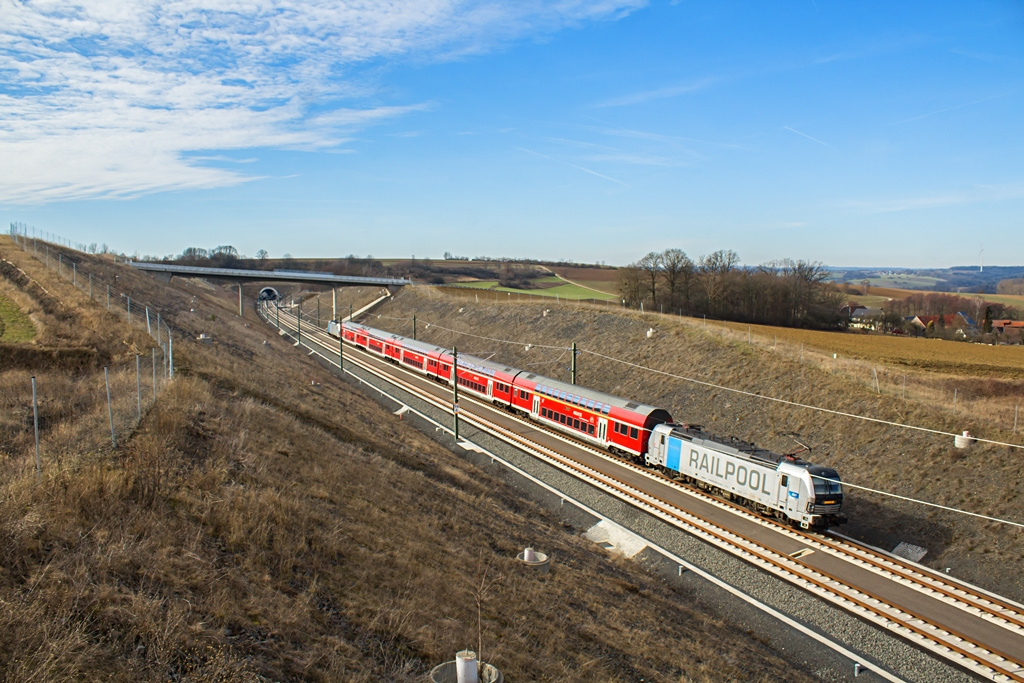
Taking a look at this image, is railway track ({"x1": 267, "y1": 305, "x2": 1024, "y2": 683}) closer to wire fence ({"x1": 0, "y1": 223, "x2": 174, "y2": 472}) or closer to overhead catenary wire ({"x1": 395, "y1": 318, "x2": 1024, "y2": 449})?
overhead catenary wire ({"x1": 395, "y1": 318, "x2": 1024, "y2": 449})

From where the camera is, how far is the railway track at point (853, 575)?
1658 centimetres

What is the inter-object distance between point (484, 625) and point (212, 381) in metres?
18.0

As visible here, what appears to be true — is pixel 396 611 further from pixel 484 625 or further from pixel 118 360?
pixel 118 360

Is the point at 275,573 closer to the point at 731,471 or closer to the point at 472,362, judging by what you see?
the point at 731,471

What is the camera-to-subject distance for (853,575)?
66.4ft

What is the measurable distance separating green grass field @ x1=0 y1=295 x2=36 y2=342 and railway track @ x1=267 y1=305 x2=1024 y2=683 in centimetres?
2339

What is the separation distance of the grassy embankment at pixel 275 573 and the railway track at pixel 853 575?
14.3 feet

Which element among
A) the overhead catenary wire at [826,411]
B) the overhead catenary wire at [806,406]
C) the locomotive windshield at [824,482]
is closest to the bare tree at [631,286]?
the overhead catenary wire at [826,411]

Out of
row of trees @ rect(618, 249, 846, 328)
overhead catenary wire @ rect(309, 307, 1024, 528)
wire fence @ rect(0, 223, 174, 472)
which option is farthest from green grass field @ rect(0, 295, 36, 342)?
row of trees @ rect(618, 249, 846, 328)

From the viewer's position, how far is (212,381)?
25422 mm

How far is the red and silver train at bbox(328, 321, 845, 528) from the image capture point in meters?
22.8

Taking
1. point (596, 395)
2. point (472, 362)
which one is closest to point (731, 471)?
point (596, 395)

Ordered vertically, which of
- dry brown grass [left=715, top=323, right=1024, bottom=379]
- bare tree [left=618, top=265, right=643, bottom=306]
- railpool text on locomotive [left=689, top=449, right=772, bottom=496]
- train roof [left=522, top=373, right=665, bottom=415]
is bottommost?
railpool text on locomotive [left=689, top=449, right=772, bottom=496]

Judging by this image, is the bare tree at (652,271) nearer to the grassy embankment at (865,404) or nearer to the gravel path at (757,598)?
the grassy embankment at (865,404)
